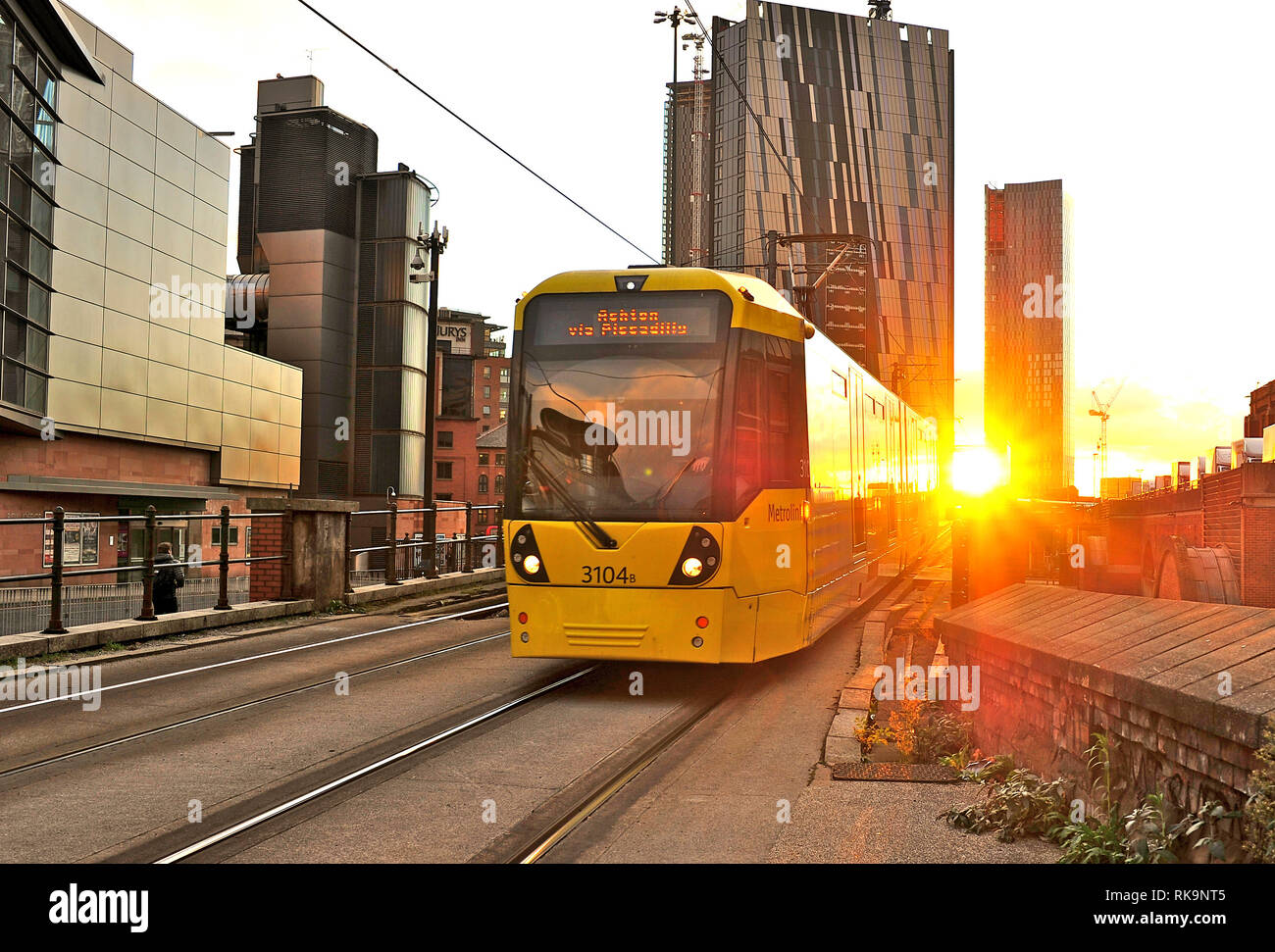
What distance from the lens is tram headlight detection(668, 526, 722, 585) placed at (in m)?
8.99

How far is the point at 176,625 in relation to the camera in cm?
1354

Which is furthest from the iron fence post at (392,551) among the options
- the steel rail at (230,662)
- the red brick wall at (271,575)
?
the red brick wall at (271,575)

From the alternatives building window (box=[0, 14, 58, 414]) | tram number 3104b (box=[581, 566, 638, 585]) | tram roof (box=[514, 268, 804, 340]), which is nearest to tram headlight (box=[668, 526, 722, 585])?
tram number 3104b (box=[581, 566, 638, 585])

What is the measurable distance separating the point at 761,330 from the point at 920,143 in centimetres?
16299

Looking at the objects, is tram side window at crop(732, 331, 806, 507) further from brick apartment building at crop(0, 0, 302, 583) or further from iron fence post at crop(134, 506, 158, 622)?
Answer: brick apartment building at crop(0, 0, 302, 583)

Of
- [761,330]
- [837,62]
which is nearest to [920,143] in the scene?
[837,62]

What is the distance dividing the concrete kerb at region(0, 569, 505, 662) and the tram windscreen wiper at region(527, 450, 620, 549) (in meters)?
5.77

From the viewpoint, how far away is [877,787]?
6.61m

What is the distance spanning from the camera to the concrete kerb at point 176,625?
11.2 m

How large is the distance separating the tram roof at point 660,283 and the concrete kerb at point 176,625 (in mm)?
6084

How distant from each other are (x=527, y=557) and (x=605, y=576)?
29.4 inches

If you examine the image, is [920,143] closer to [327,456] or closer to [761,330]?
[327,456]
